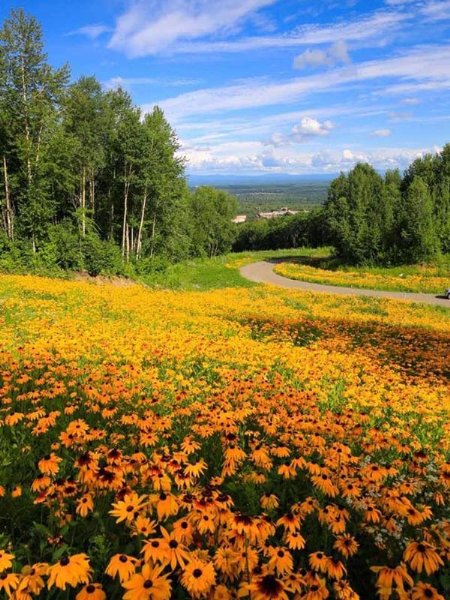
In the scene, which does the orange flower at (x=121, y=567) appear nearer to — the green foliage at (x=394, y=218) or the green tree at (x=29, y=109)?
the green tree at (x=29, y=109)

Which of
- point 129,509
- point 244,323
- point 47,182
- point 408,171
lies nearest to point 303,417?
point 129,509

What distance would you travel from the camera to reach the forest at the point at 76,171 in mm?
27031

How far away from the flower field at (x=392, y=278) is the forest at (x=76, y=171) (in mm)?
16955

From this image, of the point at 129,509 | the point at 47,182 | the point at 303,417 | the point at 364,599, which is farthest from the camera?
the point at 47,182

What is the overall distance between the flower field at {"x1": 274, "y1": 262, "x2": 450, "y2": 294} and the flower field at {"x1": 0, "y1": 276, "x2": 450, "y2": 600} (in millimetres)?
25828

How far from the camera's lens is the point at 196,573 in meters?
2.39

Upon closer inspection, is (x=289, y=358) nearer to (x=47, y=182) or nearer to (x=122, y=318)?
(x=122, y=318)

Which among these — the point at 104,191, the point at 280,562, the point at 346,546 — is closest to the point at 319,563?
the point at 280,562

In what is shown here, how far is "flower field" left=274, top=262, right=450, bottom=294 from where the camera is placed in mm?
38344

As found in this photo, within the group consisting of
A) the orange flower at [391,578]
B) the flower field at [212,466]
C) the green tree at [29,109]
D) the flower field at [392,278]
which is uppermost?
the green tree at [29,109]

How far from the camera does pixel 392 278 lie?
4391 centimetres

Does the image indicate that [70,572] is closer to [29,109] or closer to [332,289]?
[29,109]

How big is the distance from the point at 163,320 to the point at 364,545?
1176cm

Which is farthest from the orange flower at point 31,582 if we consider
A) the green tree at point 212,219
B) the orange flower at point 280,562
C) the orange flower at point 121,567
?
the green tree at point 212,219
